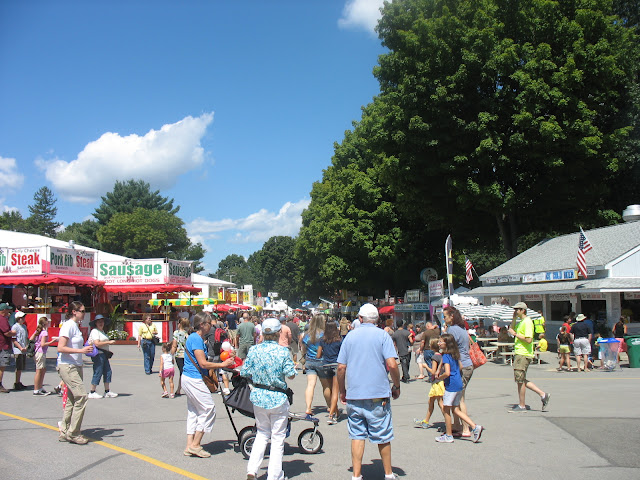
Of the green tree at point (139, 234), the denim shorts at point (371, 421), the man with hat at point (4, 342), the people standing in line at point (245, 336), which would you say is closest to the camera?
the denim shorts at point (371, 421)

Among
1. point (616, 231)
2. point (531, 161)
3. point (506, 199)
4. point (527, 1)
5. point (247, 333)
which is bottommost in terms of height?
point (247, 333)

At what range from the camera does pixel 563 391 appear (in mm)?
12500

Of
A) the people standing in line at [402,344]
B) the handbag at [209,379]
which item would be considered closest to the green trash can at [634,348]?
the people standing in line at [402,344]

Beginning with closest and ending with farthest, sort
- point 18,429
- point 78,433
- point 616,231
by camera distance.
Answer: point 78,433 → point 18,429 → point 616,231

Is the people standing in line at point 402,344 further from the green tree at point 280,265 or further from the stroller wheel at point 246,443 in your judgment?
the green tree at point 280,265

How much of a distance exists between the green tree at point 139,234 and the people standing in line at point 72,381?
217ft

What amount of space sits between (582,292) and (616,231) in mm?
4597

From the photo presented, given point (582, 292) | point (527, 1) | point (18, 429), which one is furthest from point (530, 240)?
point (18, 429)

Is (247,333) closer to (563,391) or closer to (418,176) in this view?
(563,391)

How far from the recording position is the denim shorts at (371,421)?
18.3 ft

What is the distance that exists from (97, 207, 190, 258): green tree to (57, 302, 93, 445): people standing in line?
217ft

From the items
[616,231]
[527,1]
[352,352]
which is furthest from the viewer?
[527,1]

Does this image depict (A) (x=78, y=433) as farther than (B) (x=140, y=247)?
No

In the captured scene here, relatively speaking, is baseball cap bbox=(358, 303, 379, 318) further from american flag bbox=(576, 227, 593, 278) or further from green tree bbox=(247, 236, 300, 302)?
green tree bbox=(247, 236, 300, 302)
